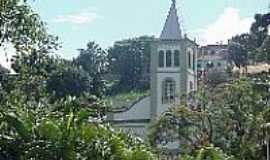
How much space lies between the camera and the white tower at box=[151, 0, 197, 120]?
70.9 metres

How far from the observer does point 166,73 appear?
7212cm

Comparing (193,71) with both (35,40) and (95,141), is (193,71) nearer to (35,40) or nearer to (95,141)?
(35,40)

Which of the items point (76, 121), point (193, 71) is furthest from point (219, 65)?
point (76, 121)


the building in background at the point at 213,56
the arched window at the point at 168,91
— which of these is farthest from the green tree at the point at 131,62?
the arched window at the point at 168,91

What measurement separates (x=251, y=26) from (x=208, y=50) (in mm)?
64664

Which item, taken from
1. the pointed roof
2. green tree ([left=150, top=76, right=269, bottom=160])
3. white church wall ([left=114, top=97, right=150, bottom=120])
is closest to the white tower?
the pointed roof

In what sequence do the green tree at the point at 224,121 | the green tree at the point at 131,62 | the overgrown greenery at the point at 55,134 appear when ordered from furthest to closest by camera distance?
the green tree at the point at 131,62 < the green tree at the point at 224,121 < the overgrown greenery at the point at 55,134

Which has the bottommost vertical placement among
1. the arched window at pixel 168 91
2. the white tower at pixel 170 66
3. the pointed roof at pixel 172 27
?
the arched window at pixel 168 91

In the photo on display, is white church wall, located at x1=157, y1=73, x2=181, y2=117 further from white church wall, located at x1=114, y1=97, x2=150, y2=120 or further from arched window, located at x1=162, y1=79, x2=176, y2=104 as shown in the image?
white church wall, located at x1=114, y1=97, x2=150, y2=120

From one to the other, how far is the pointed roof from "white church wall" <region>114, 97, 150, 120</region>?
17.4ft

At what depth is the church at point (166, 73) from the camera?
233 feet

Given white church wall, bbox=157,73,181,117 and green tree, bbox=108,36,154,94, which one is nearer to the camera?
white church wall, bbox=157,73,181,117

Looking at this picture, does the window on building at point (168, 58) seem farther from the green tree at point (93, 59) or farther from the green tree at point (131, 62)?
the green tree at point (131, 62)

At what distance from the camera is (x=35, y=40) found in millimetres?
29062
